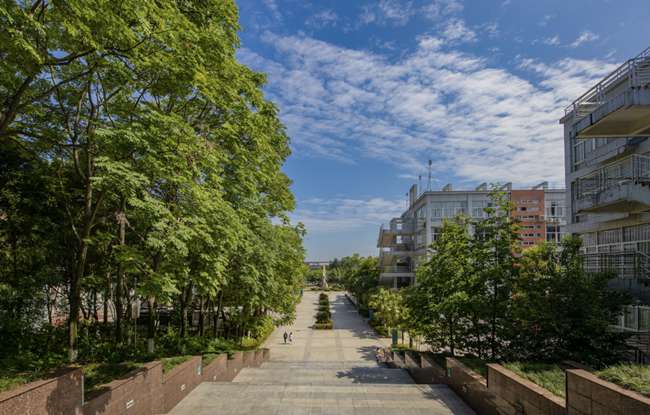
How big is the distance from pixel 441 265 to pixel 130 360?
1039 centimetres

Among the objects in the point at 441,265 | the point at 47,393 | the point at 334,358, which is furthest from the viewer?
the point at 334,358

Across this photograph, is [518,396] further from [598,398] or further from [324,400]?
[324,400]

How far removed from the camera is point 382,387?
998 centimetres

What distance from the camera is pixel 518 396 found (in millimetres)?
6934

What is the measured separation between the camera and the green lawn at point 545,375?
6788 millimetres

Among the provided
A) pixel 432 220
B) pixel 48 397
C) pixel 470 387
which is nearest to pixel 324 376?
pixel 470 387

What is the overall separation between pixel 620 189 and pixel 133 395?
1591cm

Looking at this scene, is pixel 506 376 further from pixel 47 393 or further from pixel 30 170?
pixel 30 170

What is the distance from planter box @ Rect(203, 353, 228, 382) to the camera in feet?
37.6

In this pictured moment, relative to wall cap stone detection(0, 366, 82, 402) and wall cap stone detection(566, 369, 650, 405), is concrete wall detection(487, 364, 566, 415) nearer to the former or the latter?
wall cap stone detection(566, 369, 650, 405)

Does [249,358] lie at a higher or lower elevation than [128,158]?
lower

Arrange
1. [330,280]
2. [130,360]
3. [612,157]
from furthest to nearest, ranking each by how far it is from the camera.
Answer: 1. [330,280]
2. [612,157]
3. [130,360]

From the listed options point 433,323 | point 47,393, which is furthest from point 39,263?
point 433,323

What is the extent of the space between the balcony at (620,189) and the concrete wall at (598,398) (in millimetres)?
9019
